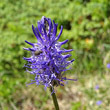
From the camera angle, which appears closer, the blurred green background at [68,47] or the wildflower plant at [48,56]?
the wildflower plant at [48,56]

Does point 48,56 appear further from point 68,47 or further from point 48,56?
point 68,47

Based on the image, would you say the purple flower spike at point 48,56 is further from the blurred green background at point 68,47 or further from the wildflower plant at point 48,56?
the blurred green background at point 68,47

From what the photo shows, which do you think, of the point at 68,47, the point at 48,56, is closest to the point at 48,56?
the point at 48,56

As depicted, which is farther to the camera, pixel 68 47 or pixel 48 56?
pixel 68 47

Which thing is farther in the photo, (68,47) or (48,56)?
(68,47)

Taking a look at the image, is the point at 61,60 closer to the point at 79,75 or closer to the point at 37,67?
the point at 37,67

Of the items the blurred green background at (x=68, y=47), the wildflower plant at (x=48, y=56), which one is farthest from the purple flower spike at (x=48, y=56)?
the blurred green background at (x=68, y=47)

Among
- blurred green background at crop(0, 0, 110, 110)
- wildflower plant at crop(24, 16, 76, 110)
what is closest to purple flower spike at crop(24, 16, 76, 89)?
wildflower plant at crop(24, 16, 76, 110)

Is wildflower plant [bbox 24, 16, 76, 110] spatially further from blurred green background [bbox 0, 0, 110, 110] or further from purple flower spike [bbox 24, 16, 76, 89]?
blurred green background [bbox 0, 0, 110, 110]
